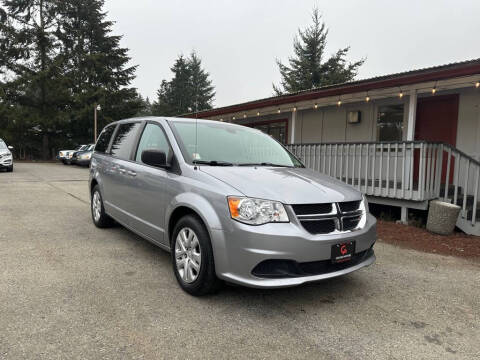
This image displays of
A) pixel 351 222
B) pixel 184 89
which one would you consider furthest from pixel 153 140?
pixel 184 89

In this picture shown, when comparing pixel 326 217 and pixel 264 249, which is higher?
pixel 326 217

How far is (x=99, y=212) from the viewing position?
17.7 ft

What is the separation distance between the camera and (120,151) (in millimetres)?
4727

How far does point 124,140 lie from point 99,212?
1422 millimetres

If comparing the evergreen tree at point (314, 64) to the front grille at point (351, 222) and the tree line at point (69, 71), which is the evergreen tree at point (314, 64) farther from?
the front grille at point (351, 222)

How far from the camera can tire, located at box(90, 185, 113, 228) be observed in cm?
531

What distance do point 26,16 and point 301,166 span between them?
35.2m

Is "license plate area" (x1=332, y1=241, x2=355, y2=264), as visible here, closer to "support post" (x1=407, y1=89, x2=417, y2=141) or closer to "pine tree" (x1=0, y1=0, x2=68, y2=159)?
"support post" (x1=407, y1=89, x2=417, y2=141)

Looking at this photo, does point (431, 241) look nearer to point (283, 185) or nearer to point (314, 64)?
point (283, 185)

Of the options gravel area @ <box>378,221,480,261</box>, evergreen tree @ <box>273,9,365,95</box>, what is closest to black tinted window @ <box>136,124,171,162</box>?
gravel area @ <box>378,221,480,261</box>

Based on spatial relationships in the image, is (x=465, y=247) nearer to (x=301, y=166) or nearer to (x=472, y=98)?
(x=301, y=166)

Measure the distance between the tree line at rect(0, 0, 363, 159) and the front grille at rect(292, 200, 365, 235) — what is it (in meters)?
26.4

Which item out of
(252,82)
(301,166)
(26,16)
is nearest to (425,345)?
(301,166)

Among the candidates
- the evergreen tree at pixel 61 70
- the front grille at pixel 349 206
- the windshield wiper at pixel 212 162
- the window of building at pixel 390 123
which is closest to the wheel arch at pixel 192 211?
the windshield wiper at pixel 212 162
